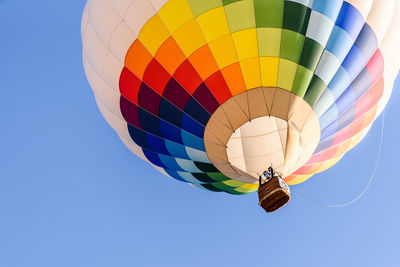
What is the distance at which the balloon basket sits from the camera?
248 inches

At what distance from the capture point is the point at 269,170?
6.89 meters

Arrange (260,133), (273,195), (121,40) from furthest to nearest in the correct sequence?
1. (121,40)
2. (260,133)
3. (273,195)

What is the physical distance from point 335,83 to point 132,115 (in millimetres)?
2905

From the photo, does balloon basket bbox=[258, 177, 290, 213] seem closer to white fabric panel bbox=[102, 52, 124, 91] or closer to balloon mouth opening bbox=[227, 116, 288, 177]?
balloon mouth opening bbox=[227, 116, 288, 177]

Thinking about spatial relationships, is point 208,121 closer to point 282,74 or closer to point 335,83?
point 282,74

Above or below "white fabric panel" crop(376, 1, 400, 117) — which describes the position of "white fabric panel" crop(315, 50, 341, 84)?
below

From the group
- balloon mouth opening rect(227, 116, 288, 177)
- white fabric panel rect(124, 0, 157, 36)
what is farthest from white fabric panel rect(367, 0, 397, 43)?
white fabric panel rect(124, 0, 157, 36)

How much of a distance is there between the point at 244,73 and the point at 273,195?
1594 mm

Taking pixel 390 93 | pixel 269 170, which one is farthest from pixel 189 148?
pixel 390 93

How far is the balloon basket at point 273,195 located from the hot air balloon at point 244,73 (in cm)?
2

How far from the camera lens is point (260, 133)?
6.89 metres

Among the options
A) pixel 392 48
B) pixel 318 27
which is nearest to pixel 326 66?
pixel 318 27

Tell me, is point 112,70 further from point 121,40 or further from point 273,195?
point 273,195

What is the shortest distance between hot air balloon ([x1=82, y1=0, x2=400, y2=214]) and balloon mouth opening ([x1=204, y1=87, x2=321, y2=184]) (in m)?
0.01
